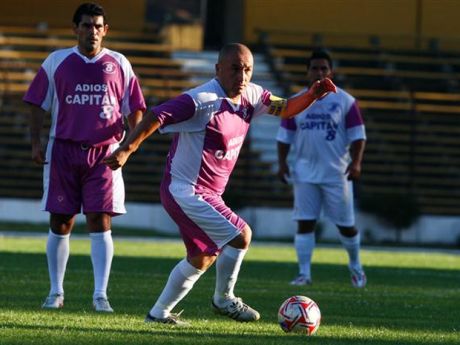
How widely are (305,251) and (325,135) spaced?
126 centimetres

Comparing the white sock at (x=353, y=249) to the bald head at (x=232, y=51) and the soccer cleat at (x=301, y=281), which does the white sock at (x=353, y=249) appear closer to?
the soccer cleat at (x=301, y=281)

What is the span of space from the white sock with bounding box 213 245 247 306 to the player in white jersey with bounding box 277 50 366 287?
4.88m

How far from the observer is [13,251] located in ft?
58.7

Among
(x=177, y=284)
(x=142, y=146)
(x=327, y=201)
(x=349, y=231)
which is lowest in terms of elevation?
(x=142, y=146)

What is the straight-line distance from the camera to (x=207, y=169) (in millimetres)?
8875

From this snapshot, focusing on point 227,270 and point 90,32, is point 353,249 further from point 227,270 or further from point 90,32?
point 227,270

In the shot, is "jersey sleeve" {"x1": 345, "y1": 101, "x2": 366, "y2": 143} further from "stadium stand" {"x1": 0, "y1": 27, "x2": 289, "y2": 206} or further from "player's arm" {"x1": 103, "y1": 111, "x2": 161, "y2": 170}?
"stadium stand" {"x1": 0, "y1": 27, "x2": 289, "y2": 206}

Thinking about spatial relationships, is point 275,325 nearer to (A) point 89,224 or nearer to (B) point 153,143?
(A) point 89,224

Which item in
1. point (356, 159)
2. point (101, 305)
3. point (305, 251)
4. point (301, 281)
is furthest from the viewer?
point (305, 251)

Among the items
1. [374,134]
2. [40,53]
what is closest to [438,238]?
[374,134]

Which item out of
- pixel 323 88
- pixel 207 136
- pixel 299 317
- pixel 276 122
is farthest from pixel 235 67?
pixel 276 122

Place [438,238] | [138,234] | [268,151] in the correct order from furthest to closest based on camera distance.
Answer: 1. [268,151]
2. [438,238]
3. [138,234]

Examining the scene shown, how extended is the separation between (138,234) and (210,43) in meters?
12.1

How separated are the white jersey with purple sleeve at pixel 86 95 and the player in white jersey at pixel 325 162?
4216mm
